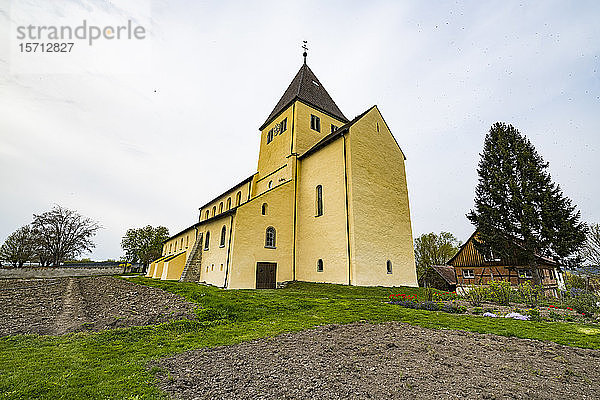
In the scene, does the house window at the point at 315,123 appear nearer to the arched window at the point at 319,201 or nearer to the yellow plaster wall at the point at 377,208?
the yellow plaster wall at the point at 377,208

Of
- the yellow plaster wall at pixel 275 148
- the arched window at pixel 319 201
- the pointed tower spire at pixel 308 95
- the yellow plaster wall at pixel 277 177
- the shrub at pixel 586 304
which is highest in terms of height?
the pointed tower spire at pixel 308 95

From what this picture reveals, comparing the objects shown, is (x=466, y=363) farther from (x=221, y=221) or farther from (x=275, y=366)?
(x=221, y=221)

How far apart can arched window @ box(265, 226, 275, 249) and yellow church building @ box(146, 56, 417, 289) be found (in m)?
0.07

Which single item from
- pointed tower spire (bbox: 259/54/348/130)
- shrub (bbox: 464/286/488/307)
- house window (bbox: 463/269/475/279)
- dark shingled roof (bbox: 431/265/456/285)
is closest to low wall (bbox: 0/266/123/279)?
pointed tower spire (bbox: 259/54/348/130)

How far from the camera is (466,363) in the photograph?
429 cm

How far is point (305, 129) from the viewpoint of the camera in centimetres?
2328

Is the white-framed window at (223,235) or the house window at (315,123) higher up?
the house window at (315,123)

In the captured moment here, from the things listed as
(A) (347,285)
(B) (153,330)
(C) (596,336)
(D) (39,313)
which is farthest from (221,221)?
(C) (596,336)

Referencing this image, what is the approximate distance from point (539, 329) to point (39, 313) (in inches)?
494

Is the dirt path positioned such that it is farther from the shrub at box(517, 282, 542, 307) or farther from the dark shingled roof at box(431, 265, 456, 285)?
the dark shingled roof at box(431, 265, 456, 285)

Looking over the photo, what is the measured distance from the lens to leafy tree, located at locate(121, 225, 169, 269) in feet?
160

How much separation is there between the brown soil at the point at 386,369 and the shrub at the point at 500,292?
5.99 metres

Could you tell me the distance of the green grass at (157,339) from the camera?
346cm

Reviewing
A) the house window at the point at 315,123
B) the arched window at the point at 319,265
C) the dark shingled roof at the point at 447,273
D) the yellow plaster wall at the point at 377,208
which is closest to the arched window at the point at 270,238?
the arched window at the point at 319,265
